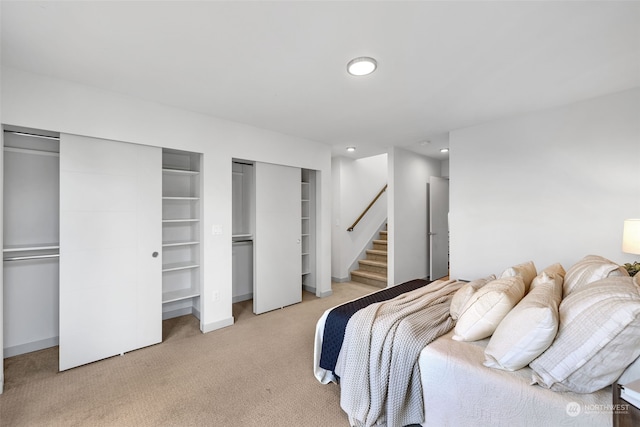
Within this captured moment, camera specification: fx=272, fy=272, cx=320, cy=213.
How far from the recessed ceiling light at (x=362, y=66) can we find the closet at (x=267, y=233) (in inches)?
71.1

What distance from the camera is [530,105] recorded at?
2777 millimetres

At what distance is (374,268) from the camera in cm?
518

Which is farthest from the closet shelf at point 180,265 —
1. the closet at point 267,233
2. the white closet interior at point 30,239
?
the white closet interior at point 30,239

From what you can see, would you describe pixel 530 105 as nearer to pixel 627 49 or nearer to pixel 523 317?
pixel 627 49

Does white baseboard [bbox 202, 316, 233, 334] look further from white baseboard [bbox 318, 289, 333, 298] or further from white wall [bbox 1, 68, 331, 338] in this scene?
white baseboard [bbox 318, 289, 333, 298]

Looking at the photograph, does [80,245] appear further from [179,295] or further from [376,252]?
[376,252]

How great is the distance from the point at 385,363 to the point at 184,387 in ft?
5.07

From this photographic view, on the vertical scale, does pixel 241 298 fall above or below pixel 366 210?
below

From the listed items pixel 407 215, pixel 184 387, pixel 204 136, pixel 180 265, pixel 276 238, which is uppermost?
pixel 204 136

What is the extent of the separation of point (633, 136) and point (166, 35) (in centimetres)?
388

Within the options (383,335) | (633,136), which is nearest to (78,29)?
(383,335)

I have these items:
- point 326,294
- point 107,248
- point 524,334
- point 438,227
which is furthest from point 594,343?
point 438,227

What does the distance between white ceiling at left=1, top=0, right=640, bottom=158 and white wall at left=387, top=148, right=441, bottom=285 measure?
66.7 inches

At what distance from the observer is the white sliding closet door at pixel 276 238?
353 centimetres
